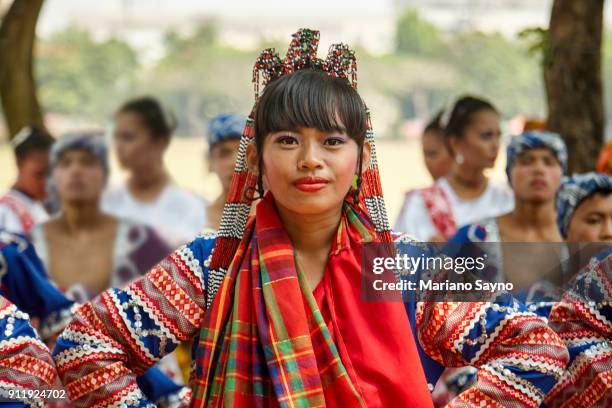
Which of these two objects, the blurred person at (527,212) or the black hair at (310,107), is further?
the blurred person at (527,212)

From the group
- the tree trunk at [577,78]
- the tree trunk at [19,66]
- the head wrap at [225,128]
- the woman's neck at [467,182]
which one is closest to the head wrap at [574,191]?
the tree trunk at [577,78]

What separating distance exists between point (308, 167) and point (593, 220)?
2.42 m

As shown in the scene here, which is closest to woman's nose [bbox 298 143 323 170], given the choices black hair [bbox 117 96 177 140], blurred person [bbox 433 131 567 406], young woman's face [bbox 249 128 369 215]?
young woman's face [bbox 249 128 369 215]

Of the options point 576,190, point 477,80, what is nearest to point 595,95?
point 576,190

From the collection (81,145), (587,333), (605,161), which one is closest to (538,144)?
(605,161)

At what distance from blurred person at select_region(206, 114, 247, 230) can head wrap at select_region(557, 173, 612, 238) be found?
170cm

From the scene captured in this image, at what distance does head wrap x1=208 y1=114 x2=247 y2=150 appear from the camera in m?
6.32

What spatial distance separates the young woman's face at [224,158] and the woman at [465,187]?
1.27 meters

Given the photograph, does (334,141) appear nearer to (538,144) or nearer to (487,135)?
(538,144)

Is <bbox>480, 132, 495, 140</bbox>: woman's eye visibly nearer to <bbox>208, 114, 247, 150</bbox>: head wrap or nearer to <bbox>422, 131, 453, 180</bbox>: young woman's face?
<bbox>422, 131, 453, 180</bbox>: young woman's face

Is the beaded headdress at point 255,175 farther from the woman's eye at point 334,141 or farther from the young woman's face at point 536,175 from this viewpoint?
the young woman's face at point 536,175

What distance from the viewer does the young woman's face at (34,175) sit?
305 inches

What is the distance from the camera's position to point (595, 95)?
6719 millimetres

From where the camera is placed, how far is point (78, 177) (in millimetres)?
6906
